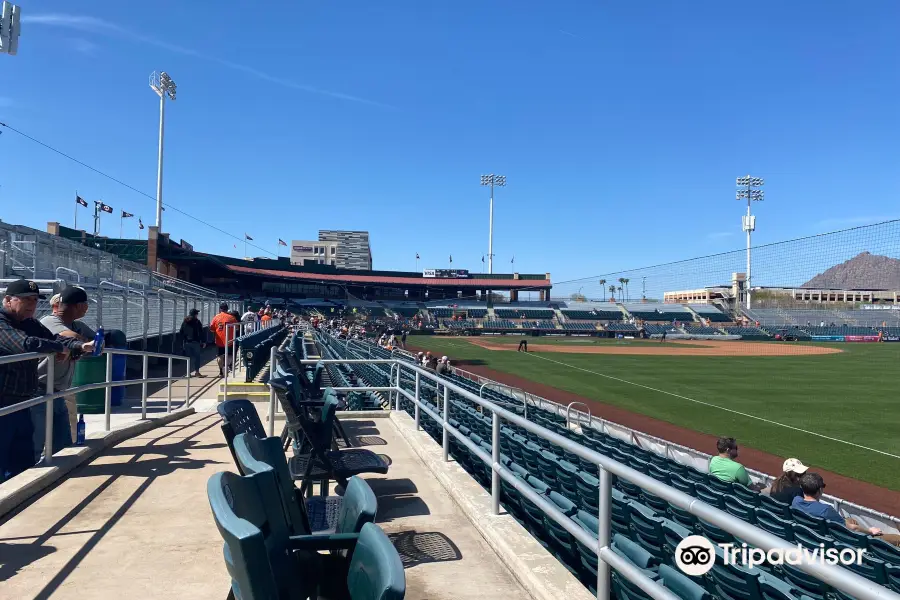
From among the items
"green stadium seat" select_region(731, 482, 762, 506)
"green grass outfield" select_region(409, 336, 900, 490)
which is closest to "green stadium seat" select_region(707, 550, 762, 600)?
"green stadium seat" select_region(731, 482, 762, 506)

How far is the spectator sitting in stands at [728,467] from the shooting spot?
276 inches

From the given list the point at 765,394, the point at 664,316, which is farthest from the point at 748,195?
the point at 765,394

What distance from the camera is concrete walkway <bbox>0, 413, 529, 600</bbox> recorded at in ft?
9.89

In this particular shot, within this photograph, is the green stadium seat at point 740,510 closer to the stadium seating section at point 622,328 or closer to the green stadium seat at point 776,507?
the green stadium seat at point 776,507

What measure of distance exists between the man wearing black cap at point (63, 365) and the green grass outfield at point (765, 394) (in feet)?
41.5

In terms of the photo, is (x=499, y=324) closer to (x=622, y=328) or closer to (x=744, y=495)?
(x=622, y=328)

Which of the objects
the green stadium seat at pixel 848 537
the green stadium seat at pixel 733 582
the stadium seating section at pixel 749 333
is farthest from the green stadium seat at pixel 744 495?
the stadium seating section at pixel 749 333

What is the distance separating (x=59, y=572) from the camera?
310cm

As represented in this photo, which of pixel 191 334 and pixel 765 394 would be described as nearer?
pixel 191 334

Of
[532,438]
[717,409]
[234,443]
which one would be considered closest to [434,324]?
[717,409]

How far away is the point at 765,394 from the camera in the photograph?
22.9 m

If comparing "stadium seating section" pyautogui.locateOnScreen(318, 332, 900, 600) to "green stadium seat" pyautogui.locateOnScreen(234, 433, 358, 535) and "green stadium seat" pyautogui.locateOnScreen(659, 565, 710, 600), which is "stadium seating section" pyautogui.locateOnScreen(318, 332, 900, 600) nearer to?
"green stadium seat" pyautogui.locateOnScreen(659, 565, 710, 600)

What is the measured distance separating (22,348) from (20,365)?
0.33 metres

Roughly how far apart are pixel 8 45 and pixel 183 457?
18870 mm
